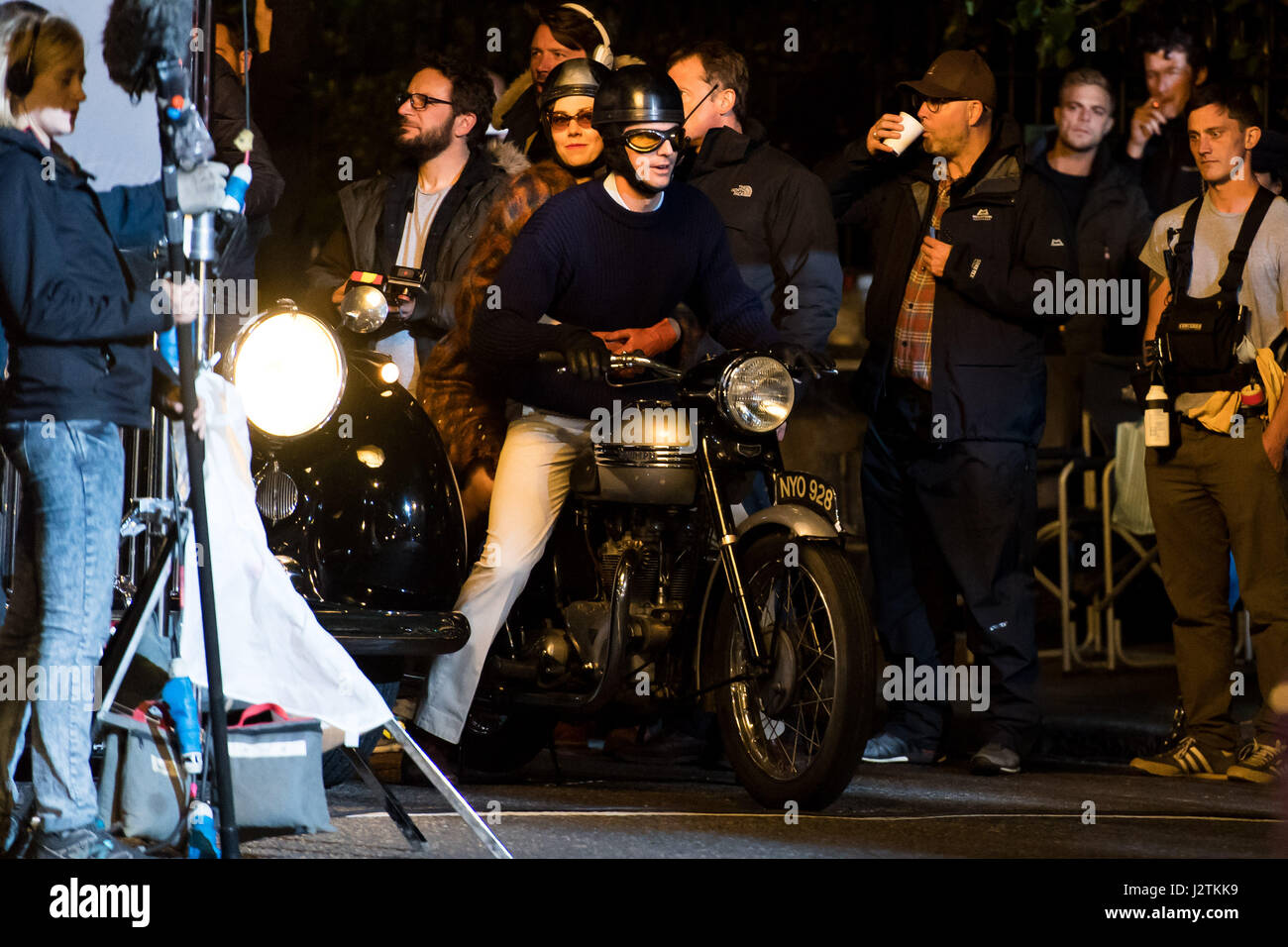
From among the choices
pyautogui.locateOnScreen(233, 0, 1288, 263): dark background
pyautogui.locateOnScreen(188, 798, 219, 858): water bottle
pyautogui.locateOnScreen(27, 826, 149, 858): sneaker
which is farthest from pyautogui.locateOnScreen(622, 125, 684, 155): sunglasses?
pyautogui.locateOnScreen(233, 0, 1288, 263): dark background

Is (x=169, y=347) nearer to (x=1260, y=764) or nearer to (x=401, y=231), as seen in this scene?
(x=401, y=231)

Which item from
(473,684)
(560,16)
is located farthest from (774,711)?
(560,16)

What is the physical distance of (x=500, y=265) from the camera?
6.38 meters

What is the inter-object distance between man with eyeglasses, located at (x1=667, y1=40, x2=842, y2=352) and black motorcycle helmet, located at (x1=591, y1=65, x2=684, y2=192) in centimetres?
125

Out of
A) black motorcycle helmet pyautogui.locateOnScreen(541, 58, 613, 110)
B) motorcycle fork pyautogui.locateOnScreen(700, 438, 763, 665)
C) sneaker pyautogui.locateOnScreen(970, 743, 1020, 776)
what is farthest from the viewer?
black motorcycle helmet pyautogui.locateOnScreen(541, 58, 613, 110)

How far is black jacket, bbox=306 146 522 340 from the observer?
706cm

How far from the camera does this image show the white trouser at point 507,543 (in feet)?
19.9

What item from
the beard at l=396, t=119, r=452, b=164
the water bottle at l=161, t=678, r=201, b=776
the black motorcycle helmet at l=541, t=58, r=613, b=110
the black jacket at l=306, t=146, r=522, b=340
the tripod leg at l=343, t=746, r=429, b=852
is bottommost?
the tripod leg at l=343, t=746, r=429, b=852

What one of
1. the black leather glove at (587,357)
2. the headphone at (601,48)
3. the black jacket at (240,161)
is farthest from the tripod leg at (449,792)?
the headphone at (601,48)

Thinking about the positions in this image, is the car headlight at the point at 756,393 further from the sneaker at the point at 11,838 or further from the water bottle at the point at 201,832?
the sneaker at the point at 11,838

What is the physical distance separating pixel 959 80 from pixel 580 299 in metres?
1.95

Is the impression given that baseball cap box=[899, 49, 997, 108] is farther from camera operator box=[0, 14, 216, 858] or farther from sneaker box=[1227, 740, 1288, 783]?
camera operator box=[0, 14, 216, 858]

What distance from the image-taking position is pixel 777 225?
24.0ft

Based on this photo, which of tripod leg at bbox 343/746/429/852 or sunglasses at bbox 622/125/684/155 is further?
sunglasses at bbox 622/125/684/155
